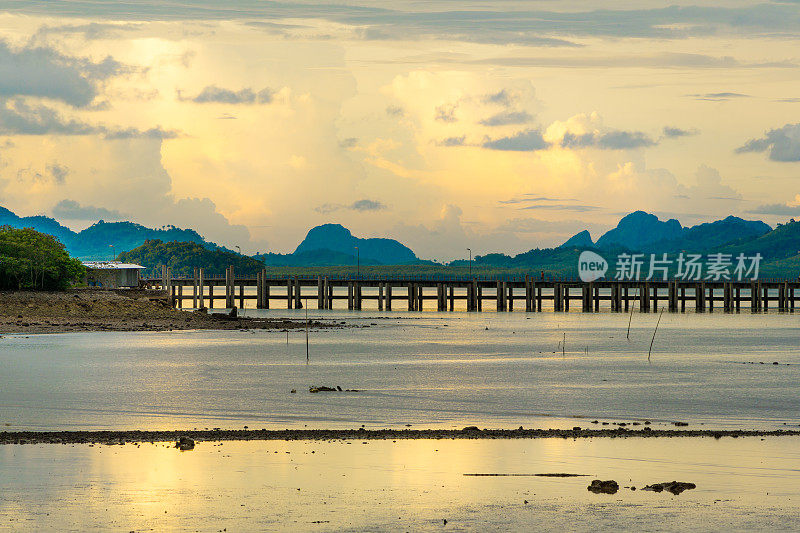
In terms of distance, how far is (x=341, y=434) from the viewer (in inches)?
981

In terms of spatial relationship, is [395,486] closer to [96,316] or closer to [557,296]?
[96,316]

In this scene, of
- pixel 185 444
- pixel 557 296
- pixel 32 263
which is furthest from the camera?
pixel 557 296

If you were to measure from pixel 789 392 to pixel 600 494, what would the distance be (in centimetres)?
2227

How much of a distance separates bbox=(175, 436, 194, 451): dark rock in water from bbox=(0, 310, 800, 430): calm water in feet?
12.0

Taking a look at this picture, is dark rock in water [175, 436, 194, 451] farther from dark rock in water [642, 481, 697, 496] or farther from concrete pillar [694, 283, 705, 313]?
concrete pillar [694, 283, 705, 313]

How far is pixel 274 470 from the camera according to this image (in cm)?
1997

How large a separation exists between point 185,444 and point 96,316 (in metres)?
72.2

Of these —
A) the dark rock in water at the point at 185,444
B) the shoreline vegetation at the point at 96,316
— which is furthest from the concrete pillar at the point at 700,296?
the dark rock in water at the point at 185,444

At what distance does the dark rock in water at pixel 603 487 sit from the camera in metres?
18.2

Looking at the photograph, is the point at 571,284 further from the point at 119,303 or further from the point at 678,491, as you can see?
the point at 678,491

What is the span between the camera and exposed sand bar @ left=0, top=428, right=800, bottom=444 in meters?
23.6

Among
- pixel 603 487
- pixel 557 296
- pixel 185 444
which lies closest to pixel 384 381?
pixel 185 444

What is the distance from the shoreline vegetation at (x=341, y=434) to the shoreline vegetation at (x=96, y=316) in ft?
171

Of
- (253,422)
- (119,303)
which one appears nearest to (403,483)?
(253,422)
